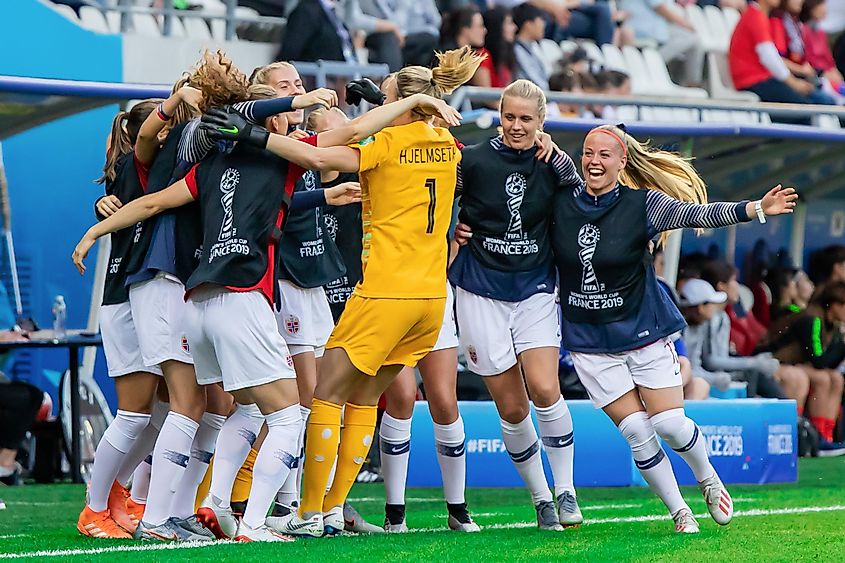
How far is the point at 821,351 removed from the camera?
46.8ft

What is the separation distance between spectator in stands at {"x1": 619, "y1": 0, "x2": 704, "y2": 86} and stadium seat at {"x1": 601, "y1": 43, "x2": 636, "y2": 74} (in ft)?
2.23

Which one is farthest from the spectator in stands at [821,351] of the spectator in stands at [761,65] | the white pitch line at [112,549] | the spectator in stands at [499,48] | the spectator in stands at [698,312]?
the white pitch line at [112,549]

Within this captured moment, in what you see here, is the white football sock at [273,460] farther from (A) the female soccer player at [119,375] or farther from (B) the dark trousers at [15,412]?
(B) the dark trousers at [15,412]

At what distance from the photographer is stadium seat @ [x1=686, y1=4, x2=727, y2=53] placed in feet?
54.6

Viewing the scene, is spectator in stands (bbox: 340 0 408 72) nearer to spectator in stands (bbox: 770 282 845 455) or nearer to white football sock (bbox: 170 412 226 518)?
spectator in stands (bbox: 770 282 845 455)

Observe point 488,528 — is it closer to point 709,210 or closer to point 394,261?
point 394,261

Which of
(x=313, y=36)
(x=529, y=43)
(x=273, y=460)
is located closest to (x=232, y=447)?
(x=273, y=460)

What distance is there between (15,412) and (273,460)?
445 cm

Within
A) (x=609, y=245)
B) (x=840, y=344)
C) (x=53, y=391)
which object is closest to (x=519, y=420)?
(x=609, y=245)

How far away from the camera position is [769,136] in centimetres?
1221

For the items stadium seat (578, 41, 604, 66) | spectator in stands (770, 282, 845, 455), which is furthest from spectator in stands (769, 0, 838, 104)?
spectator in stands (770, 282, 845, 455)

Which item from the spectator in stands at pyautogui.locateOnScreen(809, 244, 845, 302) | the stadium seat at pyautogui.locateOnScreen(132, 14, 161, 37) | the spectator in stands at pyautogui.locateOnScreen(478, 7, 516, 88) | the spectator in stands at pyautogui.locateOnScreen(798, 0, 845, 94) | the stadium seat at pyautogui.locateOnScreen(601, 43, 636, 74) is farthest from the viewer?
the spectator in stands at pyautogui.locateOnScreen(798, 0, 845, 94)

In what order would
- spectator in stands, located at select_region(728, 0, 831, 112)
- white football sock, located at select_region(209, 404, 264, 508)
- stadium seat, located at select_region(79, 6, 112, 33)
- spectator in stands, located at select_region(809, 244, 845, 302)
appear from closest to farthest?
white football sock, located at select_region(209, 404, 264, 508) → stadium seat, located at select_region(79, 6, 112, 33) → spectator in stands, located at select_region(809, 244, 845, 302) → spectator in stands, located at select_region(728, 0, 831, 112)

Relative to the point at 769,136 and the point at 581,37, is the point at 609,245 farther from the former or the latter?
the point at 581,37
